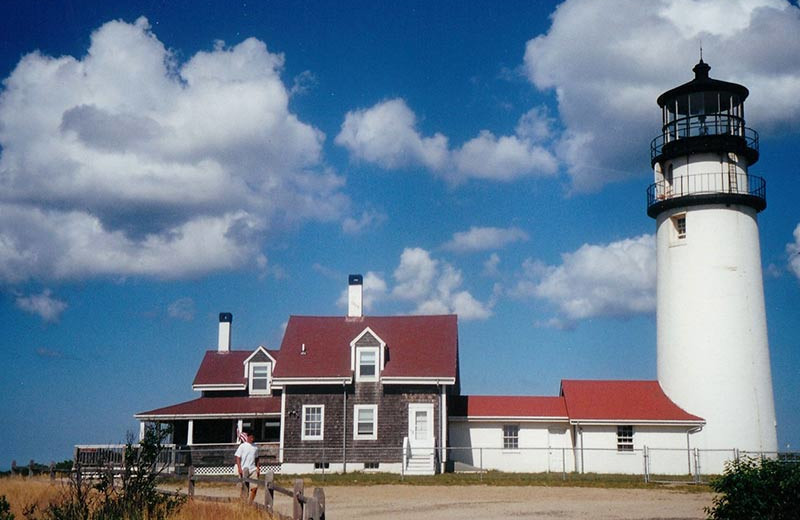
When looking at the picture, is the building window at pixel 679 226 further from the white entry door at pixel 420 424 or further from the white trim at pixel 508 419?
the white entry door at pixel 420 424

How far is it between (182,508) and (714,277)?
2363 centimetres

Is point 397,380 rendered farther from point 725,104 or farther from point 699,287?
point 725,104

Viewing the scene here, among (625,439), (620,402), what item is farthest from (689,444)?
(620,402)

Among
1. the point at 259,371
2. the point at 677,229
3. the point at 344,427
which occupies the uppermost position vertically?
the point at 677,229

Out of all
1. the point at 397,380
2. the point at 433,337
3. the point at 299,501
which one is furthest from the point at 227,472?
the point at 299,501

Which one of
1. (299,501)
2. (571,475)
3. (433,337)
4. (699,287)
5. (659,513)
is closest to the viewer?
(299,501)

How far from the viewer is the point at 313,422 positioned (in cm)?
3503

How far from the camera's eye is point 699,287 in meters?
33.3

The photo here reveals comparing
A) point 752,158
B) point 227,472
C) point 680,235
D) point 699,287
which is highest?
point 752,158

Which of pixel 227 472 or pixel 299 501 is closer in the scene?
pixel 299 501

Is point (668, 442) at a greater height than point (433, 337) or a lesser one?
lesser

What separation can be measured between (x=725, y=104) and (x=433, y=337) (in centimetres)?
1537

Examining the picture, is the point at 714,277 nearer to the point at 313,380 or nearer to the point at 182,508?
the point at 313,380

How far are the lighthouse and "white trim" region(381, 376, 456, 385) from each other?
899 centimetres
